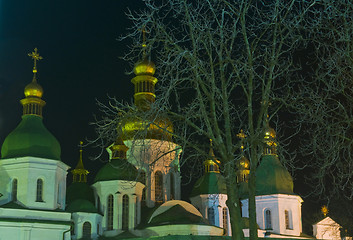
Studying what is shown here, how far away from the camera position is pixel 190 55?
44.1ft

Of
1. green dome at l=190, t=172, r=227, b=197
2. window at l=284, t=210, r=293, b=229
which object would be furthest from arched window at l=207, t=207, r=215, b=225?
window at l=284, t=210, r=293, b=229

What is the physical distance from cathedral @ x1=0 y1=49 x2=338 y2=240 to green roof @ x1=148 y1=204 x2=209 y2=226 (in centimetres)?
5

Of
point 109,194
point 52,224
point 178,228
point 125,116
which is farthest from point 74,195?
point 125,116

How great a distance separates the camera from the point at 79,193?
3662cm

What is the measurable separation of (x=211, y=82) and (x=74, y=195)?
24808mm

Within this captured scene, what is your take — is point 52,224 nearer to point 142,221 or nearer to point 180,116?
point 142,221

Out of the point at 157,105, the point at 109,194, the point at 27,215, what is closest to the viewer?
the point at 157,105

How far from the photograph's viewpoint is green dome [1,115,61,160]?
32.7 meters

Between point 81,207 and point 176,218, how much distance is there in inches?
223

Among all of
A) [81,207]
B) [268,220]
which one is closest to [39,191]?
[81,207]

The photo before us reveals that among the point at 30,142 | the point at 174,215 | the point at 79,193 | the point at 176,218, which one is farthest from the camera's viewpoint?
the point at 79,193

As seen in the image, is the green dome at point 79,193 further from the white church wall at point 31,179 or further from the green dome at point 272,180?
the green dome at point 272,180

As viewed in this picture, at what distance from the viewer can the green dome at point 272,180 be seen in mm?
38125

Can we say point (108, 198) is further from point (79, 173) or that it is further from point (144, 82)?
point (144, 82)
